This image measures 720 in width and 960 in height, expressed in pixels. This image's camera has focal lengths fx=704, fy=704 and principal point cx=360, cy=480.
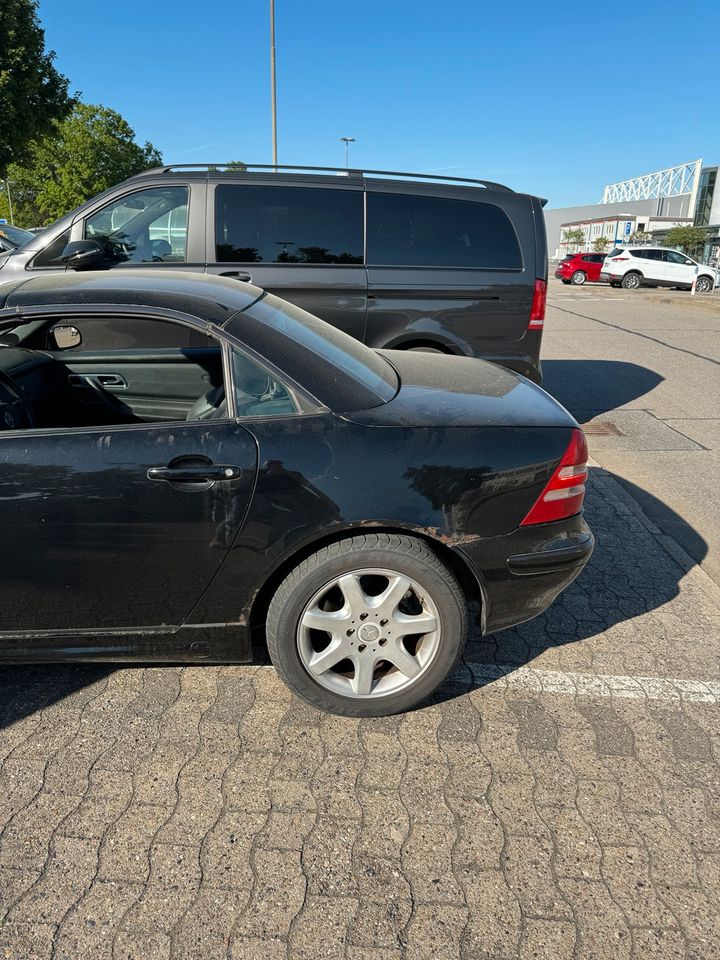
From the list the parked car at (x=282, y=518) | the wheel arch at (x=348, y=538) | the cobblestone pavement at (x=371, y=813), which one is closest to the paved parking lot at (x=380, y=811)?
the cobblestone pavement at (x=371, y=813)

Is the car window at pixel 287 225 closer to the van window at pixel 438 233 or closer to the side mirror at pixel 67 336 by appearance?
the van window at pixel 438 233

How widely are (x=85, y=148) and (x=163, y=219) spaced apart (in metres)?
50.7

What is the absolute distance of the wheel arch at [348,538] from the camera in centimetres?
253

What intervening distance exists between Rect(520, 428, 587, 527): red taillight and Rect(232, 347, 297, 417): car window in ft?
3.26

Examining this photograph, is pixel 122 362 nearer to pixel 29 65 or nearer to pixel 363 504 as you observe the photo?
pixel 363 504

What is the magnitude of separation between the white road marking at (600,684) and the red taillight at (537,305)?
3660 mm

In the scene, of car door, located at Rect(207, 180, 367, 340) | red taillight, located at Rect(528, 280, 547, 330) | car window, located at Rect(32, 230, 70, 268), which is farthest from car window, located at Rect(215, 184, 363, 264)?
red taillight, located at Rect(528, 280, 547, 330)

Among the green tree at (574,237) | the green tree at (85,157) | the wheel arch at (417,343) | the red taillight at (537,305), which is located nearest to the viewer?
the wheel arch at (417,343)

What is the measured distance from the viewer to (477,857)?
7.04 ft

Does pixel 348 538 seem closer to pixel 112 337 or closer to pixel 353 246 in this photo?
pixel 112 337

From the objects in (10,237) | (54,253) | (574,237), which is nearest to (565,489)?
(54,253)

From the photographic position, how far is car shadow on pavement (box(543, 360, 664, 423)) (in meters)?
7.92

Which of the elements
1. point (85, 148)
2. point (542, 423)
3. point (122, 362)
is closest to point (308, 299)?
point (122, 362)

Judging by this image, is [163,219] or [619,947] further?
[163,219]
